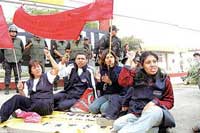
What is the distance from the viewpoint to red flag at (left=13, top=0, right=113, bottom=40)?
507cm

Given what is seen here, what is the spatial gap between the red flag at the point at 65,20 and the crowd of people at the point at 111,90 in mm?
306

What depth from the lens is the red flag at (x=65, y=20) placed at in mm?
5074

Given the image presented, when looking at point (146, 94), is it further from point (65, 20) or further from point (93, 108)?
point (65, 20)

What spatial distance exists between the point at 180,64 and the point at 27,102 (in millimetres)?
16782

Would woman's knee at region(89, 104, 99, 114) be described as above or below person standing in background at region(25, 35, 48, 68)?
below

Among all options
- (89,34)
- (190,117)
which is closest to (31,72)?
(190,117)

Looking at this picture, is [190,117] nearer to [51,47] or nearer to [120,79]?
[120,79]

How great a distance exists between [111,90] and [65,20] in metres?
1.35

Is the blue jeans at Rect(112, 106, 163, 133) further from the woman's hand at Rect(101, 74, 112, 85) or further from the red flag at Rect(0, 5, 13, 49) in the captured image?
the red flag at Rect(0, 5, 13, 49)

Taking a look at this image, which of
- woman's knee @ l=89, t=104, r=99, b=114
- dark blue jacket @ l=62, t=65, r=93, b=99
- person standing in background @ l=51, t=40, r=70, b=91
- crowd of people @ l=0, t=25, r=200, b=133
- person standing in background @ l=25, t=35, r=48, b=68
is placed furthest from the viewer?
person standing in background @ l=51, t=40, r=70, b=91

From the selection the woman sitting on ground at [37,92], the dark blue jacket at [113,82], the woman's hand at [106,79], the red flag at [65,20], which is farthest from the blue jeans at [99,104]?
the red flag at [65,20]

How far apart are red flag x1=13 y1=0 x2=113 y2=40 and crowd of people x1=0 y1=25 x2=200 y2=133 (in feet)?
1.01

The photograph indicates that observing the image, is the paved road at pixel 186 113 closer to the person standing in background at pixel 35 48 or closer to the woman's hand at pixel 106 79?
the woman's hand at pixel 106 79

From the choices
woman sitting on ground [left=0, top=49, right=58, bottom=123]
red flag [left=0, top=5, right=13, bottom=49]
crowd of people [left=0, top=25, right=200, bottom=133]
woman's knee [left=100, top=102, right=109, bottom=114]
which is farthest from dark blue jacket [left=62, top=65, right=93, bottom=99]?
red flag [left=0, top=5, right=13, bottom=49]
